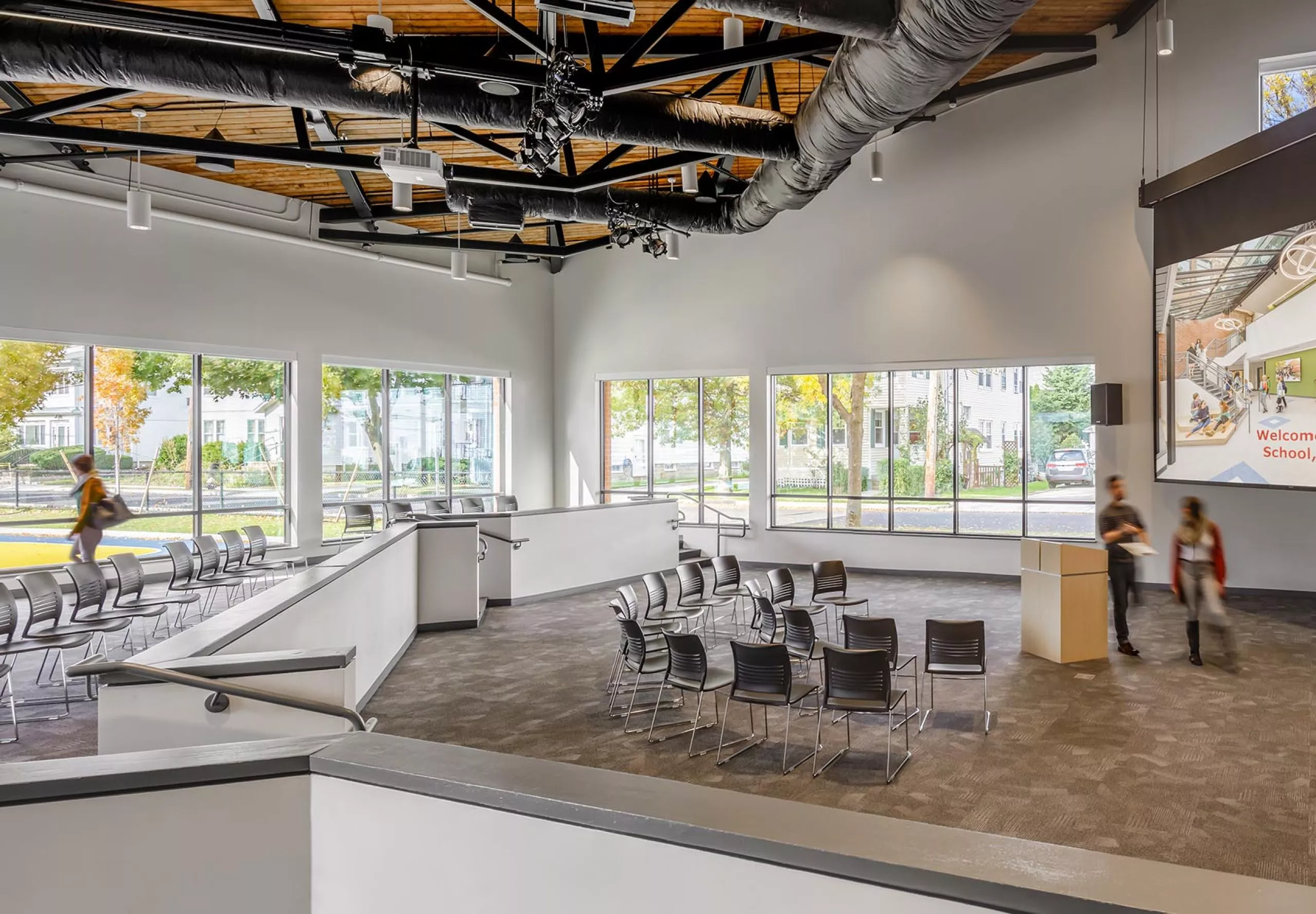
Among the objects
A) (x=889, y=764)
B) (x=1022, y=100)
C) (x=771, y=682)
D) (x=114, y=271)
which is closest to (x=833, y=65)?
(x=771, y=682)

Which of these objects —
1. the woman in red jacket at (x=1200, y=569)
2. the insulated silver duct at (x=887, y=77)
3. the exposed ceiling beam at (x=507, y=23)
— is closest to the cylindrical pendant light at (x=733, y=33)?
the insulated silver duct at (x=887, y=77)

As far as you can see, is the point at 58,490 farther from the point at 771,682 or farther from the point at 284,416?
the point at 771,682

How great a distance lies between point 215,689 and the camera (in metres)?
2.79

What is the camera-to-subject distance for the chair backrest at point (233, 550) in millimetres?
9688

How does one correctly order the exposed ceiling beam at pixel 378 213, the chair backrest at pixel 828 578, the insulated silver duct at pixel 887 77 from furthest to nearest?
the exposed ceiling beam at pixel 378 213
the chair backrest at pixel 828 578
the insulated silver duct at pixel 887 77

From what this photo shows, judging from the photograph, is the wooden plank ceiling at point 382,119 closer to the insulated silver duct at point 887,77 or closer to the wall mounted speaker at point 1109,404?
the insulated silver duct at point 887,77

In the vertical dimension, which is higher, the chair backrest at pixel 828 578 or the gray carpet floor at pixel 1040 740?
the chair backrest at pixel 828 578

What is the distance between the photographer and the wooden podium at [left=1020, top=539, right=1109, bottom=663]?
24.8 ft

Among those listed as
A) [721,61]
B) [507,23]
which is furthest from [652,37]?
[507,23]

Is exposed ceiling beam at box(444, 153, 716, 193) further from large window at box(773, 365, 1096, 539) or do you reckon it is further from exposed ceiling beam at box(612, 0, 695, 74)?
large window at box(773, 365, 1096, 539)

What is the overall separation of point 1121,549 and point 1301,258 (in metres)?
3.41

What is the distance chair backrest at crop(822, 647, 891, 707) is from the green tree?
408 inches

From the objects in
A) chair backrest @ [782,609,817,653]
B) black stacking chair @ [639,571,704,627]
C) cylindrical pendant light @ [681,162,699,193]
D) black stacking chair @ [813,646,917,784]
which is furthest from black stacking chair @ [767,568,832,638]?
cylindrical pendant light @ [681,162,699,193]

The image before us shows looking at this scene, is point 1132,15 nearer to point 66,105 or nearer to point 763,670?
point 763,670
